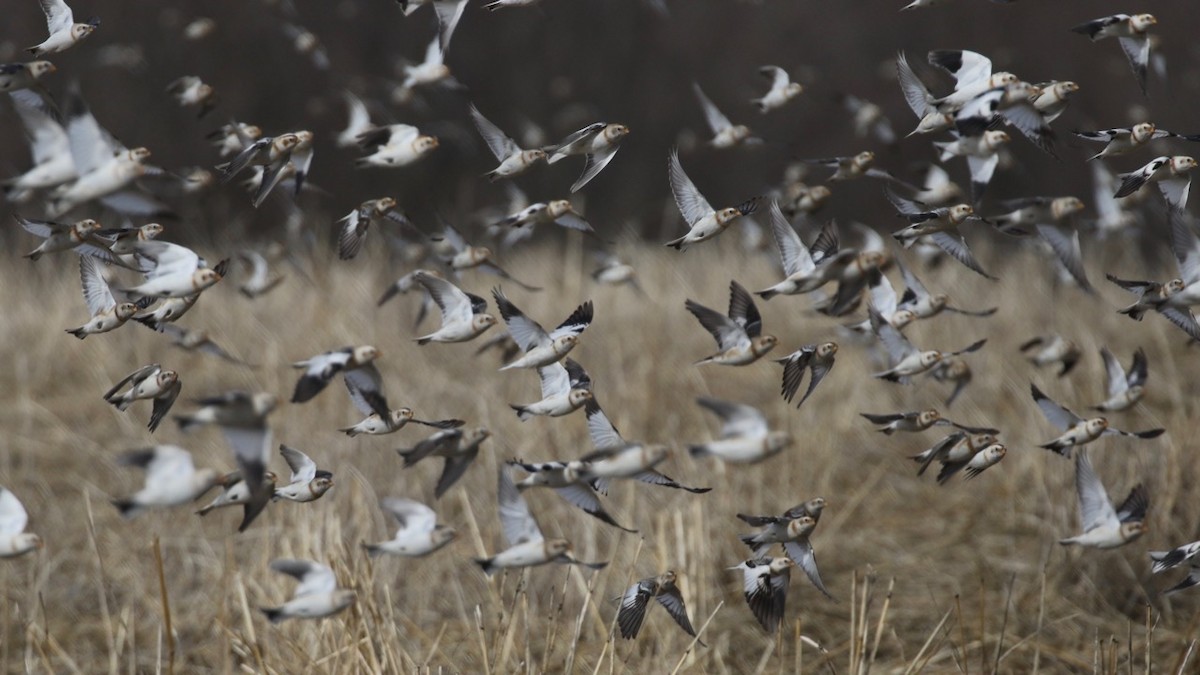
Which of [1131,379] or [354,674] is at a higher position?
[1131,379]

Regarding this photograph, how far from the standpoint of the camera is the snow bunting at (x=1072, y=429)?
2.54 metres

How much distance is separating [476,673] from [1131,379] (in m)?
1.97

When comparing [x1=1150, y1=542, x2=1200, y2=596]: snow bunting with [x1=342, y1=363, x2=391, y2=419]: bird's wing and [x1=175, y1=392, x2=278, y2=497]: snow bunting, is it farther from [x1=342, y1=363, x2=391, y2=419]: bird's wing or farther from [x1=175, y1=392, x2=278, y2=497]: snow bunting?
[x1=175, y1=392, x2=278, y2=497]: snow bunting

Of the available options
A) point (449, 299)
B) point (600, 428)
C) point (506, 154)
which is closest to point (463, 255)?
point (506, 154)

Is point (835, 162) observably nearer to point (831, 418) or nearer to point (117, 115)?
point (831, 418)

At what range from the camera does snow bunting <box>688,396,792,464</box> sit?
2.03 meters

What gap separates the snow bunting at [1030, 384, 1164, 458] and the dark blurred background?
11.3m

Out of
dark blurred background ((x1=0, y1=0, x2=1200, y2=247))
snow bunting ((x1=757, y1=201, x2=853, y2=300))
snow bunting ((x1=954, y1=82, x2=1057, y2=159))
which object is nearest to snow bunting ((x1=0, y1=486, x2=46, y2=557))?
snow bunting ((x1=757, y1=201, x2=853, y2=300))

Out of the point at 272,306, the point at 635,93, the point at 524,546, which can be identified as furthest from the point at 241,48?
the point at 524,546

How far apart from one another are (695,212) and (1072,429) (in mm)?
914

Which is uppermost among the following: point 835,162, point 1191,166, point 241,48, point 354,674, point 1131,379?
point 1191,166

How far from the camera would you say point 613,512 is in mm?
4996

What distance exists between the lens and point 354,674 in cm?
280

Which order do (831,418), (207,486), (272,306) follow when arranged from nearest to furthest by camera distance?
(207,486)
(831,418)
(272,306)
